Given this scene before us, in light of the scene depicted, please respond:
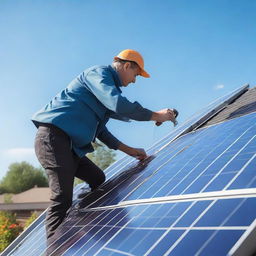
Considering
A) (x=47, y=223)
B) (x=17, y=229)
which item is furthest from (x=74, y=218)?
(x=17, y=229)

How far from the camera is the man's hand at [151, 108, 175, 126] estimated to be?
14.5 feet

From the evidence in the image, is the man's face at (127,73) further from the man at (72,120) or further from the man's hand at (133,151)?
the man's hand at (133,151)

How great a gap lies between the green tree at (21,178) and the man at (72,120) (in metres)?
85.5

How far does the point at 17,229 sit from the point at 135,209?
18595mm

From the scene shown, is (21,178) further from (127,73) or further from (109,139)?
(127,73)

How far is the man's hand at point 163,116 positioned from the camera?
14.5 feet

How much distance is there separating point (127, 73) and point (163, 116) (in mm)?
811

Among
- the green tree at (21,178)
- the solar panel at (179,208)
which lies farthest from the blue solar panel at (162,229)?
the green tree at (21,178)

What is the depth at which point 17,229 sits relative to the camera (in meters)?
19.6

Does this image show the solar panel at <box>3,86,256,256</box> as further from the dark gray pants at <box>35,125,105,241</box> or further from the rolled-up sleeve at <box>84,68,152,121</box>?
the rolled-up sleeve at <box>84,68,152,121</box>

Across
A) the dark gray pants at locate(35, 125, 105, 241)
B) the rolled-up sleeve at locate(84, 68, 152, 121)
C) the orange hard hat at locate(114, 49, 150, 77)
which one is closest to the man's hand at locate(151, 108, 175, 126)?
the rolled-up sleeve at locate(84, 68, 152, 121)

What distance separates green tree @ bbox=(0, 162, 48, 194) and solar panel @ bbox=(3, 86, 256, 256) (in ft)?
282

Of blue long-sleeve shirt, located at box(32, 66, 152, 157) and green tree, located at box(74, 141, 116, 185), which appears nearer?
blue long-sleeve shirt, located at box(32, 66, 152, 157)

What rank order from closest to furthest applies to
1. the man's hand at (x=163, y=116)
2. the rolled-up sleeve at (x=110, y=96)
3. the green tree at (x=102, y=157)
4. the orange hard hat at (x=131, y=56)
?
the rolled-up sleeve at (x=110, y=96) < the man's hand at (x=163, y=116) < the orange hard hat at (x=131, y=56) < the green tree at (x=102, y=157)
